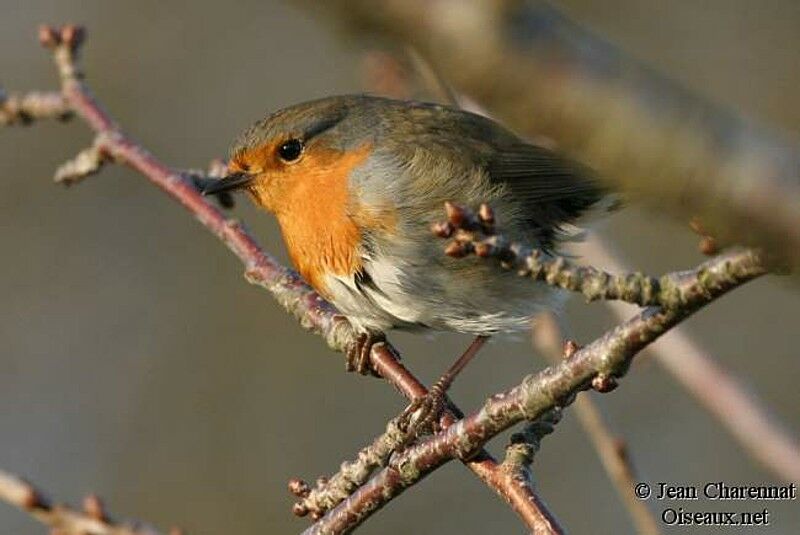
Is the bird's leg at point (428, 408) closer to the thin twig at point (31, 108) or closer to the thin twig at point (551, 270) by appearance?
the thin twig at point (551, 270)

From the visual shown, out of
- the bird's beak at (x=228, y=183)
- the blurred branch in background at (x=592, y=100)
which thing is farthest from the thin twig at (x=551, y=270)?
the bird's beak at (x=228, y=183)

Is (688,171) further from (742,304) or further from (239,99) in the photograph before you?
(239,99)

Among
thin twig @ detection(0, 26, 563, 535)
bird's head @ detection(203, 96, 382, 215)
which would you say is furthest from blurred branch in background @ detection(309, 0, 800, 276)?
bird's head @ detection(203, 96, 382, 215)

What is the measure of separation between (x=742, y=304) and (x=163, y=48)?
492cm

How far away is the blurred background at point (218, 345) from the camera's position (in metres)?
8.10

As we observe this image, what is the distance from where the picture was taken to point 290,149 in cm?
421

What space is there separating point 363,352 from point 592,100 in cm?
272

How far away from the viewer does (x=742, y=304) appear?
849cm

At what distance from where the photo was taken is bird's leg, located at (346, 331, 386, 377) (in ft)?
12.0

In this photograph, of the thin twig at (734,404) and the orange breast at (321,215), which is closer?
the thin twig at (734,404)

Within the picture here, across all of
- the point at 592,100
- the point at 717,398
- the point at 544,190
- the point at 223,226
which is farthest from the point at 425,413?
the point at 592,100

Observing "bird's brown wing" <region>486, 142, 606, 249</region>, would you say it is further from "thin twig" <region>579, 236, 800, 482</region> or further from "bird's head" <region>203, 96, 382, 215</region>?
"thin twig" <region>579, 236, 800, 482</region>

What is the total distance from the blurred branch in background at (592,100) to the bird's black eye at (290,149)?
128 inches

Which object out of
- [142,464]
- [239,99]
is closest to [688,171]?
[142,464]
